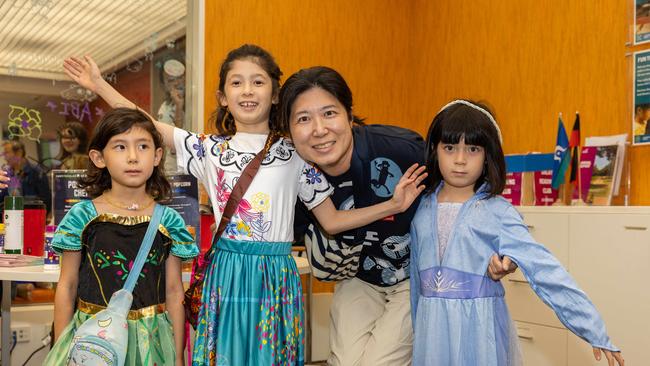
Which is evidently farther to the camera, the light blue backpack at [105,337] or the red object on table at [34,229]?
the red object on table at [34,229]

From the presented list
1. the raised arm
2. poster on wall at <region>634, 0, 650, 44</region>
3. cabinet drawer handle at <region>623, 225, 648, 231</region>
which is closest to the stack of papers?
the raised arm

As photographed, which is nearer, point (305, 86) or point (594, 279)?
point (305, 86)

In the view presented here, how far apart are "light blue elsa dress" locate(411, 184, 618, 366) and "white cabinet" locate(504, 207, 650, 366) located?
43.1 inches

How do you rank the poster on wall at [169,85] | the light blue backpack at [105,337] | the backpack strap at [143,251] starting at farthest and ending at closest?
the poster on wall at [169,85] → the backpack strap at [143,251] → the light blue backpack at [105,337]

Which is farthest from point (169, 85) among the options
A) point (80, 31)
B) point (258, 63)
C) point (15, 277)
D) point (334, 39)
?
point (258, 63)

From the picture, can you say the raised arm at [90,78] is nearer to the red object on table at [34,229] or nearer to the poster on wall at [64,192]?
the poster on wall at [64,192]

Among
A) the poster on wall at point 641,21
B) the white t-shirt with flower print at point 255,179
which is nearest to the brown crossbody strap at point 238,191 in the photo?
the white t-shirt with flower print at point 255,179

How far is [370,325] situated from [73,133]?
2.25 metres

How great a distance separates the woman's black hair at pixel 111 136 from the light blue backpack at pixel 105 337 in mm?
351

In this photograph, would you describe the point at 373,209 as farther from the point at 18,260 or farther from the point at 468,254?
the point at 18,260

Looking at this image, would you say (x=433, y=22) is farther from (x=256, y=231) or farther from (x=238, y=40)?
(x=256, y=231)

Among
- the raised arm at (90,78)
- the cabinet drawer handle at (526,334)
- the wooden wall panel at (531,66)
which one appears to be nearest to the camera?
the raised arm at (90,78)

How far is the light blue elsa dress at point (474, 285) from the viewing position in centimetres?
180

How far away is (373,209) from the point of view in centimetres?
196
